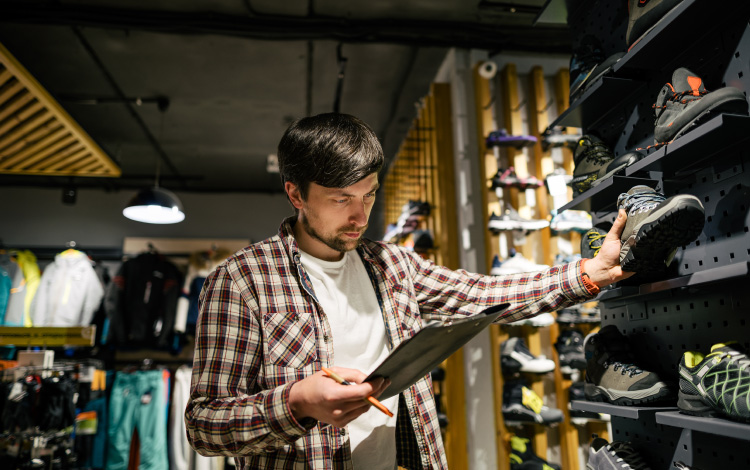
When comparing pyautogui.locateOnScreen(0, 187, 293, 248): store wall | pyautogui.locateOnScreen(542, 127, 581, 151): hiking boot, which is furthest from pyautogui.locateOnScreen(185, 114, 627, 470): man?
pyautogui.locateOnScreen(0, 187, 293, 248): store wall

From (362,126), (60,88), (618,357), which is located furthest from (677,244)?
(60,88)

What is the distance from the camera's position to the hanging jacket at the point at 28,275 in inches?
244

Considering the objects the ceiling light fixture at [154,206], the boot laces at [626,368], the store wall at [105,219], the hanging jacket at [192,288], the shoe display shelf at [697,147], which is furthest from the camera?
the store wall at [105,219]

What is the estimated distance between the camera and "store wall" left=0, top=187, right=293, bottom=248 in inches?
285

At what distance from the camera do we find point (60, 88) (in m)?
5.30

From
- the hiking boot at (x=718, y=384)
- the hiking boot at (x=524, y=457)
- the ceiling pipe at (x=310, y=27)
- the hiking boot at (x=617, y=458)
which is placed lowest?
the hiking boot at (x=524, y=457)

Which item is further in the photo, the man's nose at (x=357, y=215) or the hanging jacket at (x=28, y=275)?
the hanging jacket at (x=28, y=275)

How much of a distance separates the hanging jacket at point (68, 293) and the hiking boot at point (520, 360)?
16.7 ft

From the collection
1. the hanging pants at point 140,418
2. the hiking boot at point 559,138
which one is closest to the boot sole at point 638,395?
the hiking boot at point 559,138

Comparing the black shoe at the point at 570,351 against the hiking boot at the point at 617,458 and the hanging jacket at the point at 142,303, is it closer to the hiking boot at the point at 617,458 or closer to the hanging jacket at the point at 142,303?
the hiking boot at the point at 617,458

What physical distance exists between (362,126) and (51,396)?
415 cm

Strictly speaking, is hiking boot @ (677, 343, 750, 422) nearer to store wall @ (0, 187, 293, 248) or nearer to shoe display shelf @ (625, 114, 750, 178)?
shoe display shelf @ (625, 114, 750, 178)

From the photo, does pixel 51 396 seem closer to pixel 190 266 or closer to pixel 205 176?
pixel 190 266

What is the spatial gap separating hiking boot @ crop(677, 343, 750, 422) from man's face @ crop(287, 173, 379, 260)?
0.98m
